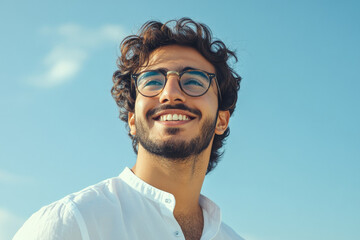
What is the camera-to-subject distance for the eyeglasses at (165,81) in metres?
4.41

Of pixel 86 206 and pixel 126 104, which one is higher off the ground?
pixel 126 104

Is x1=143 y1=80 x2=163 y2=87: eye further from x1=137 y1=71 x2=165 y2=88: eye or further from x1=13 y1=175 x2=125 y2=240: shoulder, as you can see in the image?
x1=13 y1=175 x2=125 y2=240: shoulder

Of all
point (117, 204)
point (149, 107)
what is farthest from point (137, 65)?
point (117, 204)

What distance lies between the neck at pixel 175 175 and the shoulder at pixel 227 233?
1.56 ft

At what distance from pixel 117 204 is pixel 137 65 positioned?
1974mm

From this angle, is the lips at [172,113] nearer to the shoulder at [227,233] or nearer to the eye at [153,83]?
the eye at [153,83]

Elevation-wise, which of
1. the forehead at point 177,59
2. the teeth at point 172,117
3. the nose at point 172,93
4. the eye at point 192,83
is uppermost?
the forehead at point 177,59

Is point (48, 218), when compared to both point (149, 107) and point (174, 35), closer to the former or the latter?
point (149, 107)

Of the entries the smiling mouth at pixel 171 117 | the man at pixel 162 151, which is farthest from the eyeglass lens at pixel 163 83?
the smiling mouth at pixel 171 117

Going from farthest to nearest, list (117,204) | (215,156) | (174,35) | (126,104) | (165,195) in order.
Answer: (215,156), (126,104), (174,35), (165,195), (117,204)

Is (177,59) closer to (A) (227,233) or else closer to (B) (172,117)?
(B) (172,117)

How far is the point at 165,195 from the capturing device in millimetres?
4000

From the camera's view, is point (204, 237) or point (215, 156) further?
point (215, 156)

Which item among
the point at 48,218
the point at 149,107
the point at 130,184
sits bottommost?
the point at 48,218
